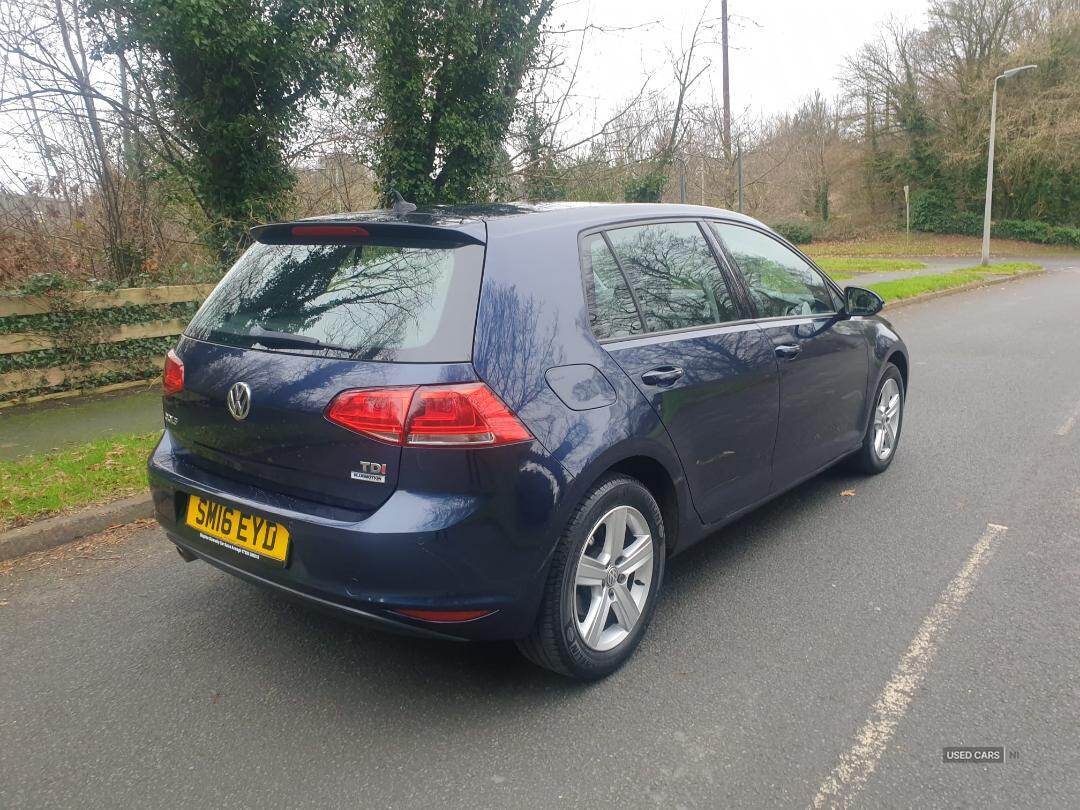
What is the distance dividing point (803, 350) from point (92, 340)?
6.68 metres

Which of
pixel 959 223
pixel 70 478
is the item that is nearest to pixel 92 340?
pixel 70 478

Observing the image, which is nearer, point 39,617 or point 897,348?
point 39,617

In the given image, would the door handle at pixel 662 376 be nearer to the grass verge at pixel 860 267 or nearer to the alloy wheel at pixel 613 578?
the alloy wheel at pixel 613 578

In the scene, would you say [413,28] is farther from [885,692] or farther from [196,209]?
[885,692]

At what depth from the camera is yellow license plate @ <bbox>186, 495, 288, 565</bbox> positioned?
2.72 metres

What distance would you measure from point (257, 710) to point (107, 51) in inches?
365

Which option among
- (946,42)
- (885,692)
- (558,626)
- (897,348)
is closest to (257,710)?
(558,626)

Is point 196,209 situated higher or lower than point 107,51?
lower

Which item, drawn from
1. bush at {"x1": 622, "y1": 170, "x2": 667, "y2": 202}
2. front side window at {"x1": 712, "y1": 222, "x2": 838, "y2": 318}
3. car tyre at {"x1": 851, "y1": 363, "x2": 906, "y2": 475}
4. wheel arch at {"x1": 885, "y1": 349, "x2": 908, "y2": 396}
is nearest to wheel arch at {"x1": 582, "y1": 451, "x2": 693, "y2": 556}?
front side window at {"x1": 712, "y1": 222, "x2": 838, "y2": 318}

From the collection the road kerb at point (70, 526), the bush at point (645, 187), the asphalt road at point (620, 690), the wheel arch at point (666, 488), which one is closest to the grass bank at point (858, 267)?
the bush at point (645, 187)

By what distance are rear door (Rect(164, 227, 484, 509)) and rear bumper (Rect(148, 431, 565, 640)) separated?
96 millimetres

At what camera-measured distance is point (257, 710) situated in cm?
284

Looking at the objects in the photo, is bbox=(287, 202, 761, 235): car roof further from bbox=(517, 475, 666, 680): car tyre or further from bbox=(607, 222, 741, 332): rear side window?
bbox=(517, 475, 666, 680): car tyre

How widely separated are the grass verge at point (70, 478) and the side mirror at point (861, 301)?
4279 mm
